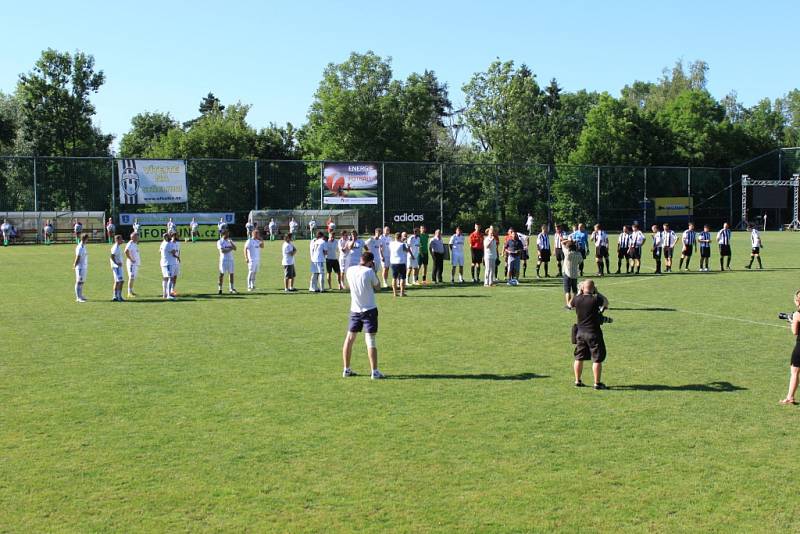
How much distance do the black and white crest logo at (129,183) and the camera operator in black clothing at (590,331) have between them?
154ft

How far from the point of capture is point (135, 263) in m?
22.1

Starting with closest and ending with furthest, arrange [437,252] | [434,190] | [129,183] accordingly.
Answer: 1. [437,252]
2. [129,183]
3. [434,190]

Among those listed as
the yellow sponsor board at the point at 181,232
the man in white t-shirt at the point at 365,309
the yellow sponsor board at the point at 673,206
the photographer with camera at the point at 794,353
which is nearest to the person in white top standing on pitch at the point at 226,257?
the man in white t-shirt at the point at 365,309

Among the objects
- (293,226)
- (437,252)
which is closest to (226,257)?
(437,252)

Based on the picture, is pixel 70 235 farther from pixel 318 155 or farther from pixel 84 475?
pixel 84 475

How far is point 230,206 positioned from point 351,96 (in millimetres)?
21870

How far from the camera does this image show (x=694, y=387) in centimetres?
1126

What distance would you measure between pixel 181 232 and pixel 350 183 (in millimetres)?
12353

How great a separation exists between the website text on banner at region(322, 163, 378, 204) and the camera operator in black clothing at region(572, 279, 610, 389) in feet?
156

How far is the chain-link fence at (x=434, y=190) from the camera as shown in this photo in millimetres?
54312

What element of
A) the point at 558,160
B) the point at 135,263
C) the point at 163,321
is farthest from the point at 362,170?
the point at 163,321

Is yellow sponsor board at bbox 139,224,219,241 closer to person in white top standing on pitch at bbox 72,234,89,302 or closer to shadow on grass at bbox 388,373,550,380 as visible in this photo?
person in white top standing on pitch at bbox 72,234,89,302

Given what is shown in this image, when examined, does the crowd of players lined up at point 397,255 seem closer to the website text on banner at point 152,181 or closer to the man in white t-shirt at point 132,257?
the man in white t-shirt at point 132,257

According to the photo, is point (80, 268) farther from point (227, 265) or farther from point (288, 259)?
point (288, 259)
